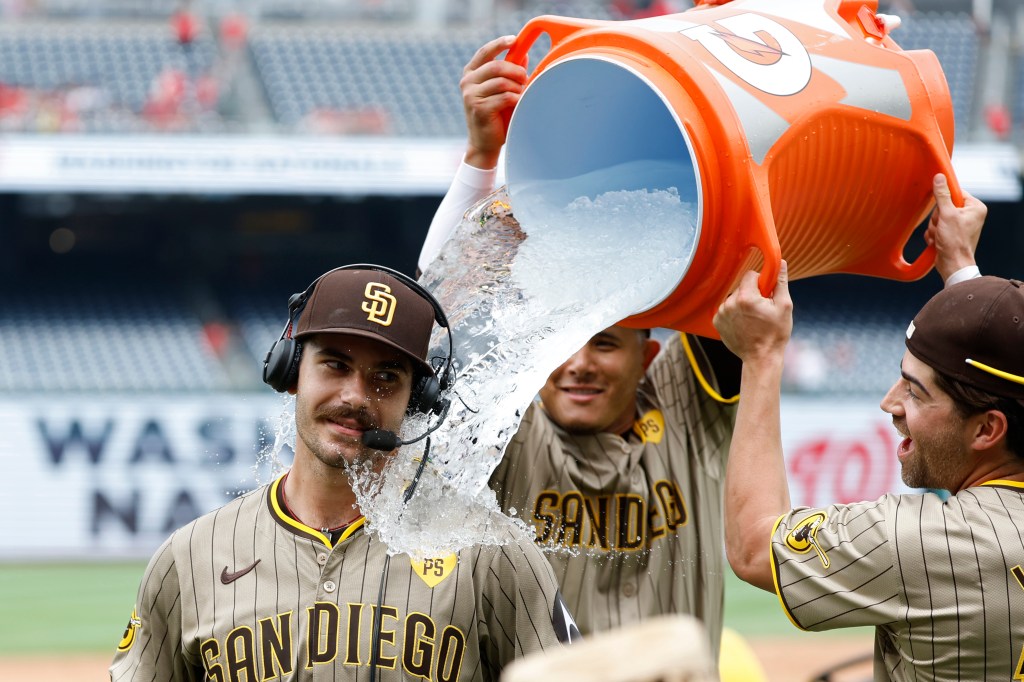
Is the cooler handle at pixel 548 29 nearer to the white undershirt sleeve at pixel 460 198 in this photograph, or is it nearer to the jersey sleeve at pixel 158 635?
the white undershirt sleeve at pixel 460 198

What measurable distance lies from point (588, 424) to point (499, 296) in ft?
2.47

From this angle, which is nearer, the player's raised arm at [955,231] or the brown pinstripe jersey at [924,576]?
the brown pinstripe jersey at [924,576]

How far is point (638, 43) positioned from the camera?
2.60 meters

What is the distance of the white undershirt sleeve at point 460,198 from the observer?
326cm

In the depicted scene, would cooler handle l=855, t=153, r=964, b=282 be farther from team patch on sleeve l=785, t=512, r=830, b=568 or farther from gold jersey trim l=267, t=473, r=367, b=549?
gold jersey trim l=267, t=473, r=367, b=549

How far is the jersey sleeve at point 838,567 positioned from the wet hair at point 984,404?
0.77 feet

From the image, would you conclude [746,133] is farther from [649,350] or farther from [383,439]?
[649,350]

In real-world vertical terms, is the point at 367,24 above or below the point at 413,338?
below

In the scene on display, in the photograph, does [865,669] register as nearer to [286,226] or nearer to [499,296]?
[499,296]

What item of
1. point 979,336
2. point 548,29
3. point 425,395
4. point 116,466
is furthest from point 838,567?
point 116,466

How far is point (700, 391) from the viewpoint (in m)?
3.75

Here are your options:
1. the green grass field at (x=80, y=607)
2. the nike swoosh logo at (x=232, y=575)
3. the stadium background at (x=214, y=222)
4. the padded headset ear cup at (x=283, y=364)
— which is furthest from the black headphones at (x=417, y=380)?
the stadium background at (x=214, y=222)

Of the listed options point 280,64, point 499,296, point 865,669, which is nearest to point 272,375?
point 499,296

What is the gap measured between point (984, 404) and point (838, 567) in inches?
16.8
